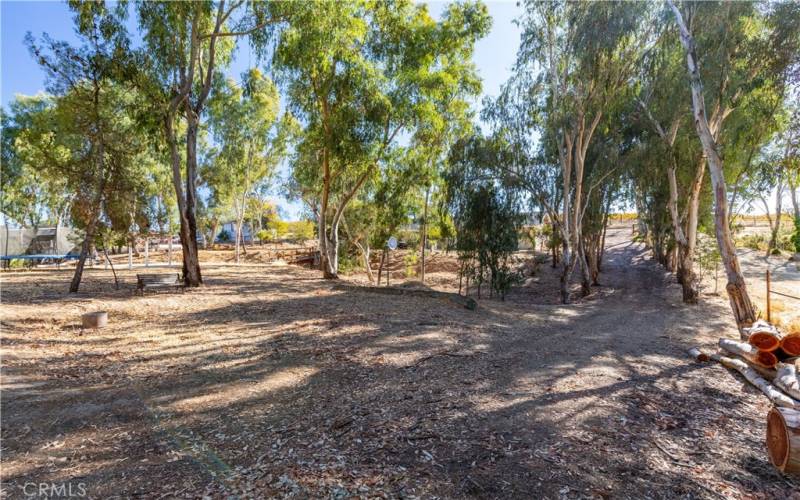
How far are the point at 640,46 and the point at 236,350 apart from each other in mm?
15007

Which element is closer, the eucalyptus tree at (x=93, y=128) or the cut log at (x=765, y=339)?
the cut log at (x=765, y=339)

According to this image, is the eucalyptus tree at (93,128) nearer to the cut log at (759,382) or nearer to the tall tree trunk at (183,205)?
the tall tree trunk at (183,205)

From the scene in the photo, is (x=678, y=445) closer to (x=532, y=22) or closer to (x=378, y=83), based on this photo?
(x=378, y=83)

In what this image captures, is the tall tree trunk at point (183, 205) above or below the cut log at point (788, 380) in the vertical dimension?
above

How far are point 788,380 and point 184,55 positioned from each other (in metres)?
15.5

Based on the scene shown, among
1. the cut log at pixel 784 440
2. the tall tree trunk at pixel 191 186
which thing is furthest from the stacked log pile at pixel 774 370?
the tall tree trunk at pixel 191 186

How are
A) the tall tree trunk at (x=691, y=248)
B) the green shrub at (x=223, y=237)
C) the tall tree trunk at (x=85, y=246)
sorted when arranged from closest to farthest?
the tall tree trunk at (x=85, y=246) → the tall tree trunk at (x=691, y=248) → the green shrub at (x=223, y=237)

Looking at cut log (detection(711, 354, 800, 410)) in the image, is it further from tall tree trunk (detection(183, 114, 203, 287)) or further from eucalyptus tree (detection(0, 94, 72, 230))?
eucalyptus tree (detection(0, 94, 72, 230))

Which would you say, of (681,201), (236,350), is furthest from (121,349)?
(681,201)

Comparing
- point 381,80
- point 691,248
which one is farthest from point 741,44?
point 381,80

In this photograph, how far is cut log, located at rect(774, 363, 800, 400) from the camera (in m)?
5.29

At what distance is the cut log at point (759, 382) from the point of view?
5.08m

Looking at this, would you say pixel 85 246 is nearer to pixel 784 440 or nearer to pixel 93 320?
pixel 93 320

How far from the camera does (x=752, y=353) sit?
6566 mm
